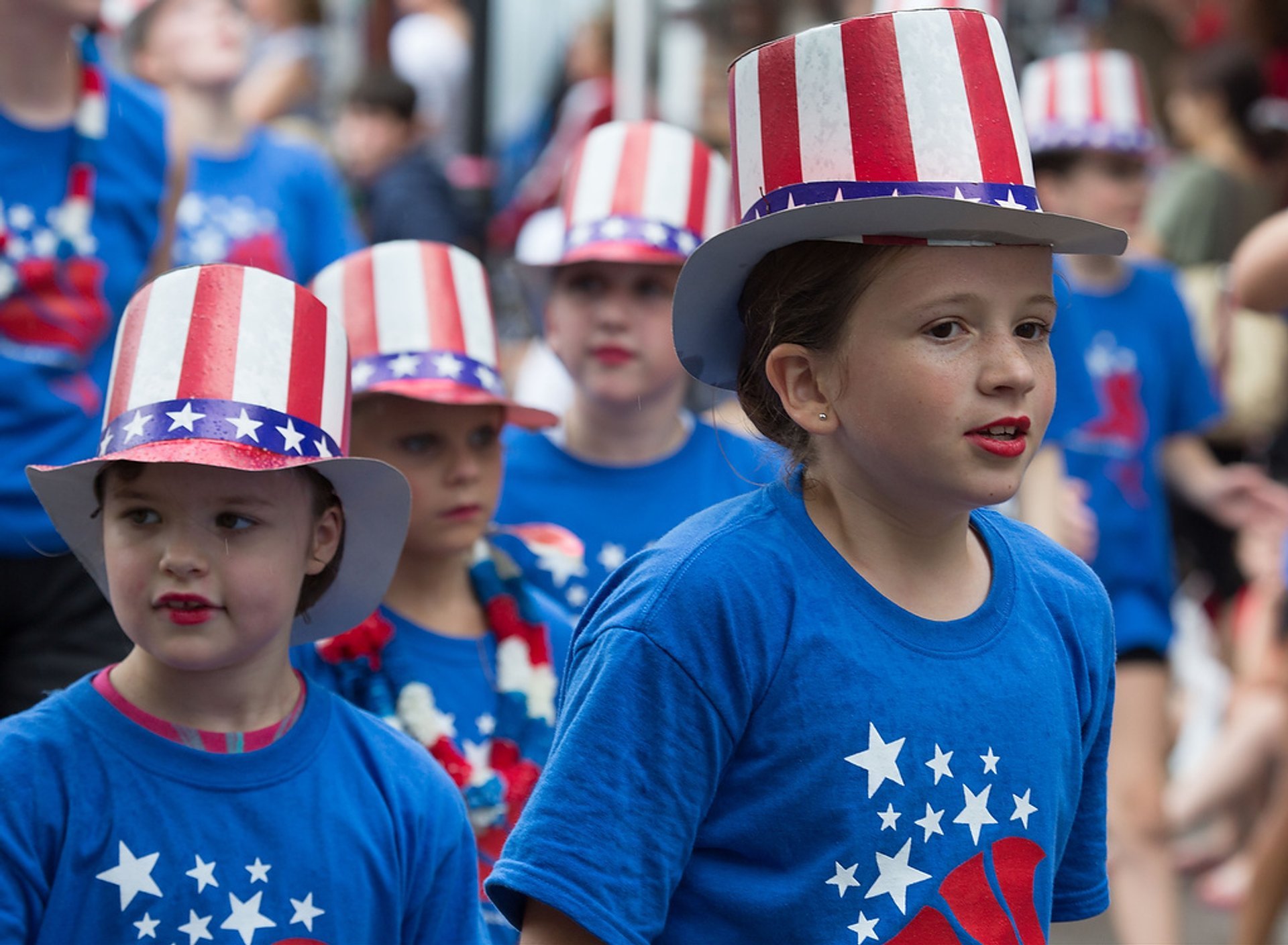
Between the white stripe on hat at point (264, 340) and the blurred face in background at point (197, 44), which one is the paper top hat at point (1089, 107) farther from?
the white stripe on hat at point (264, 340)

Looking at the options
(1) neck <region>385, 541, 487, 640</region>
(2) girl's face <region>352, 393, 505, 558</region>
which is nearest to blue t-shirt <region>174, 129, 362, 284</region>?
(2) girl's face <region>352, 393, 505, 558</region>

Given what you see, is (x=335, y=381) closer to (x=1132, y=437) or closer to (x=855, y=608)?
(x=855, y=608)

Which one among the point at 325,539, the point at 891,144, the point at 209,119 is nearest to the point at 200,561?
the point at 325,539

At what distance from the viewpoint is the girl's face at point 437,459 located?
138 inches

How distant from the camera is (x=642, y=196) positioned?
15.0 ft

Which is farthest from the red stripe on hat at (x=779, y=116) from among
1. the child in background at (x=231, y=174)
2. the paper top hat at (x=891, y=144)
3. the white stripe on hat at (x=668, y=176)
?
the child in background at (x=231, y=174)

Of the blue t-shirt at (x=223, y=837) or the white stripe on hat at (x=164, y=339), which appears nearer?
the blue t-shirt at (x=223, y=837)

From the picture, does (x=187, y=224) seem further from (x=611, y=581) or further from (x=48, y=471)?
(x=611, y=581)

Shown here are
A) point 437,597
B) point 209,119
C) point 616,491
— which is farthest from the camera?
point 209,119

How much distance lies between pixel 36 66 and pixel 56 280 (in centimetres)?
46

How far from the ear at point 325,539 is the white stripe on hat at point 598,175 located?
1856mm

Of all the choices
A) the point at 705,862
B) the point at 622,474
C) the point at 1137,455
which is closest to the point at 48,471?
the point at 705,862

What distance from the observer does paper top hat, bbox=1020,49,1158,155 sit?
5.93m

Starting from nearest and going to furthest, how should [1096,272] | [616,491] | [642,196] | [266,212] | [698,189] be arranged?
[616,491], [642,196], [698,189], [266,212], [1096,272]
